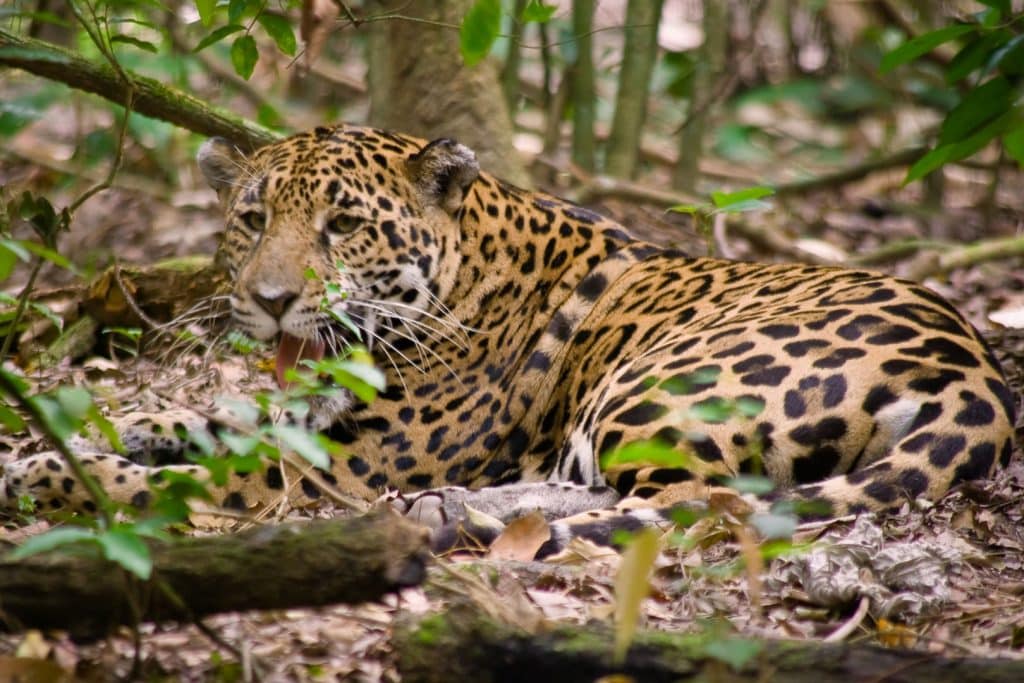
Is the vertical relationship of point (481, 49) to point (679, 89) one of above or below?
above

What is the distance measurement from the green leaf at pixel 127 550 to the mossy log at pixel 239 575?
0.76ft

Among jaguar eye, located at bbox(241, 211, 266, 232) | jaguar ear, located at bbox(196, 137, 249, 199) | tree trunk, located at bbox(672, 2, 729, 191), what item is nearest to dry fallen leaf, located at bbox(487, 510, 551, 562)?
jaguar eye, located at bbox(241, 211, 266, 232)

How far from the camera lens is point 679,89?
1358 centimetres

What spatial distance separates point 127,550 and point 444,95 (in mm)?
5692

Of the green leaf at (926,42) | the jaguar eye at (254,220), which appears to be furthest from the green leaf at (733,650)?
the jaguar eye at (254,220)

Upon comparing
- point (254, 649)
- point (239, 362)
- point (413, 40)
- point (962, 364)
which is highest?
point (413, 40)

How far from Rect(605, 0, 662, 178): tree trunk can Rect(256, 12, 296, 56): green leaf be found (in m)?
4.13

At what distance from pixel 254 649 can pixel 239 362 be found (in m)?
4.30

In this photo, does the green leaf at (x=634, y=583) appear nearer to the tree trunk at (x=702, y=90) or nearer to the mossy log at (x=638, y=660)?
the mossy log at (x=638, y=660)

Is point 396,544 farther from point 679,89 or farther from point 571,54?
point 679,89

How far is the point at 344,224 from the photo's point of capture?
6.14 m

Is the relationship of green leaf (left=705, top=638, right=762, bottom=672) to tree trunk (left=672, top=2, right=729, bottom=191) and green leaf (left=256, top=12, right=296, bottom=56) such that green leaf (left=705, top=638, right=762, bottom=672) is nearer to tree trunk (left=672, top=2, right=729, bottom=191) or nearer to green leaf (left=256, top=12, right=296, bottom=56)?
green leaf (left=256, top=12, right=296, bottom=56)

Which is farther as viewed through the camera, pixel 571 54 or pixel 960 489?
pixel 571 54

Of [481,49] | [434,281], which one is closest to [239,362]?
[434,281]
